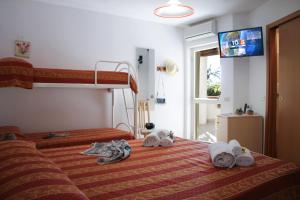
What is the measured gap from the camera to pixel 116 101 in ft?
12.8

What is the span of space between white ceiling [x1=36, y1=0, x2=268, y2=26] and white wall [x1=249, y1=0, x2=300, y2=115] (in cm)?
13

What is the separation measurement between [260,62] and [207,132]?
1.73 m

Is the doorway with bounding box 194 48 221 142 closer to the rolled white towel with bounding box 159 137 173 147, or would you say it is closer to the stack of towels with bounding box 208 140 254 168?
the rolled white towel with bounding box 159 137 173 147

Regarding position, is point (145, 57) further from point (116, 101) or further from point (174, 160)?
point (174, 160)

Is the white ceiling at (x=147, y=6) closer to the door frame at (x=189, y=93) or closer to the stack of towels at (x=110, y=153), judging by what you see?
the door frame at (x=189, y=93)

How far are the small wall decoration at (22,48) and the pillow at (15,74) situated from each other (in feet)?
2.88

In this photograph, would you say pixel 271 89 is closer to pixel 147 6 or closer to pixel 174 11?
pixel 174 11

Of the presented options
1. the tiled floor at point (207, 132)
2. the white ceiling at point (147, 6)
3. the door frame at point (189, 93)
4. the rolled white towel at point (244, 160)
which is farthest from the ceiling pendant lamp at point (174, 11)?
the tiled floor at point (207, 132)

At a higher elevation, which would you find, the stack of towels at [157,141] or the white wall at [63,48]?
the white wall at [63,48]

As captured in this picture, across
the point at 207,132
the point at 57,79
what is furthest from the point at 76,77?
the point at 207,132

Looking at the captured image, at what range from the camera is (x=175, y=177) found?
1.42 meters

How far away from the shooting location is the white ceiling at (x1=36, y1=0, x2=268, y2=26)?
3.34m

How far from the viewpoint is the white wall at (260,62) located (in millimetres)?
3169

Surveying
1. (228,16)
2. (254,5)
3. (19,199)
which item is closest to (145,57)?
(228,16)
